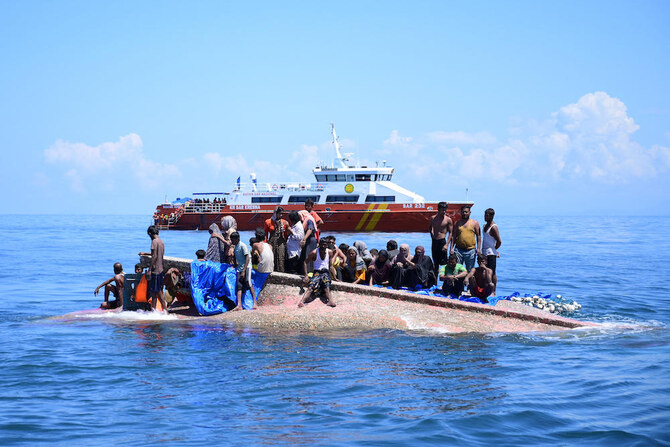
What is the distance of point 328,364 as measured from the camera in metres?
9.48

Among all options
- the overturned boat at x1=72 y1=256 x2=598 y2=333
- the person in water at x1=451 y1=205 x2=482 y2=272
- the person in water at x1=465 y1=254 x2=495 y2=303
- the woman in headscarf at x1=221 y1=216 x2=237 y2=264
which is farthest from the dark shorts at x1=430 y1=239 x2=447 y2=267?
the woman in headscarf at x1=221 y1=216 x2=237 y2=264

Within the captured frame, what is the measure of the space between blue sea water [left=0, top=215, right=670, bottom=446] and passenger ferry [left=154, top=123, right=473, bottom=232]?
→ 108 ft

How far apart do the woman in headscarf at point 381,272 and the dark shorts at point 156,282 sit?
156 inches

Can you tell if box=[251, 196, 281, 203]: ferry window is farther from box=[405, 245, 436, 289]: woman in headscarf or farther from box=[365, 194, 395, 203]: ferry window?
box=[405, 245, 436, 289]: woman in headscarf

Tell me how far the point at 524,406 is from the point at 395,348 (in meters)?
2.86

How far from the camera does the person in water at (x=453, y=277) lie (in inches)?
482

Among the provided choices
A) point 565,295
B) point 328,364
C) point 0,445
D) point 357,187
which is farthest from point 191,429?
point 357,187

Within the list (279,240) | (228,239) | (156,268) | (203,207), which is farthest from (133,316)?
(203,207)

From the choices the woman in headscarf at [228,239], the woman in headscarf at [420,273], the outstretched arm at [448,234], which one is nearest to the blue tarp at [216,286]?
the woman in headscarf at [228,239]

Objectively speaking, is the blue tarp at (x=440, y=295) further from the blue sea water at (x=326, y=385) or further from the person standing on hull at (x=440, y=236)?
the blue sea water at (x=326, y=385)

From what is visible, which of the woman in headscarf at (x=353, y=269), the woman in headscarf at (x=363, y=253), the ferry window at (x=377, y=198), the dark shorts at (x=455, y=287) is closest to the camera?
the dark shorts at (x=455, y=287)

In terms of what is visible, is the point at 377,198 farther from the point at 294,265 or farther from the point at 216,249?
the point at 216,249

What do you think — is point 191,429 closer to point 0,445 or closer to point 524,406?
point 0,445

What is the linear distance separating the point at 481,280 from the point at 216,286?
4.82 metres
